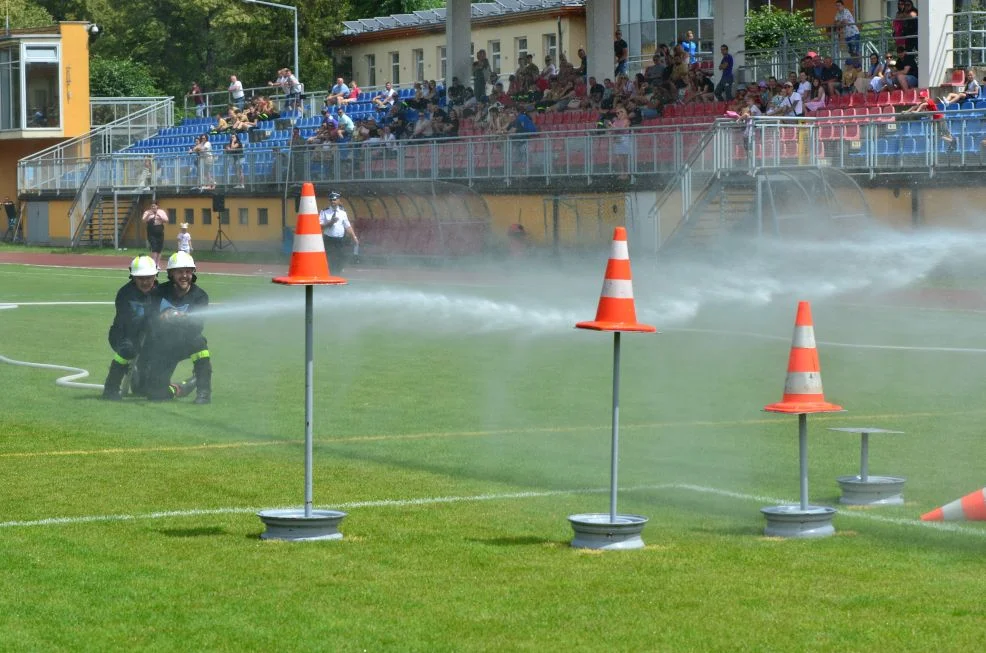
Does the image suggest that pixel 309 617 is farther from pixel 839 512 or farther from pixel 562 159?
pixel 562 159

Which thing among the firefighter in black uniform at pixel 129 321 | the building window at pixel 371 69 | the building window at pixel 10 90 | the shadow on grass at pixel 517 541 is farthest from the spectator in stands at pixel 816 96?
the building window at pixel 371 69

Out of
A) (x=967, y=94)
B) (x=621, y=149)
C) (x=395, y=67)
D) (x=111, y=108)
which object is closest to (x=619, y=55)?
(x=621, y=149)

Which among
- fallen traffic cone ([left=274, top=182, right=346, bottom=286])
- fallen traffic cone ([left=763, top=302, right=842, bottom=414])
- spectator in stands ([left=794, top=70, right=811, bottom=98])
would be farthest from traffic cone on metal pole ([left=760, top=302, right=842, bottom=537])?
spectator in stands ([left=794, top=70, right=811, bottom=98])

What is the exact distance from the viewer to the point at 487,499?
34.3ft

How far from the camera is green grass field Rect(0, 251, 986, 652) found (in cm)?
713

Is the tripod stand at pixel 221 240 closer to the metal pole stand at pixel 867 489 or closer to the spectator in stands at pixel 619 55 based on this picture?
the spectator in stands at pixel 619 55

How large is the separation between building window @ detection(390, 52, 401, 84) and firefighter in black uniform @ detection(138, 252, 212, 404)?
61.4m

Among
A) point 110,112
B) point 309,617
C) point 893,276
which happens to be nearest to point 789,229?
point 893,276

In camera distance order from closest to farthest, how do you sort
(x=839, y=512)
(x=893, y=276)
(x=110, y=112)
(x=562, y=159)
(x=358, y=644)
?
1. (x=358, y=644)
2. (x=839, y=512)
3. (x=893, y=276)
4. (x=562, y=159)
5. (x=110, y=112)

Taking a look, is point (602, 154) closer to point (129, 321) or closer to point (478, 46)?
point (129, 321)

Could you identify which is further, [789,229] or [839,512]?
[789,229]

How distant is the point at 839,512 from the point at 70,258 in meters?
45.0

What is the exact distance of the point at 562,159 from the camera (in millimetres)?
37656

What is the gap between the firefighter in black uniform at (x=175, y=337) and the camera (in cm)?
1603
